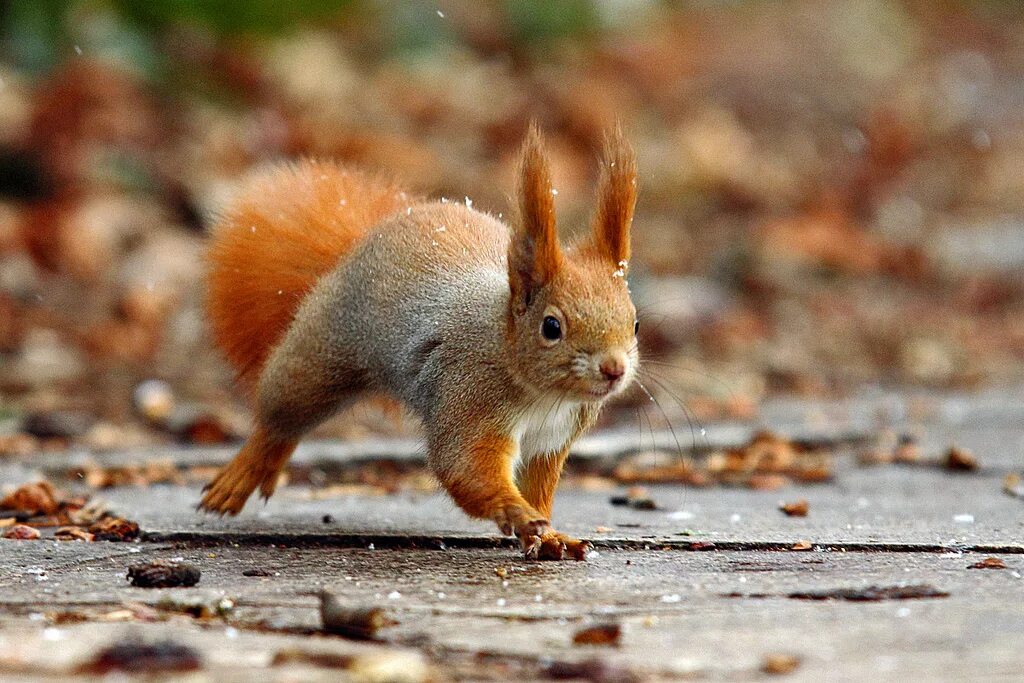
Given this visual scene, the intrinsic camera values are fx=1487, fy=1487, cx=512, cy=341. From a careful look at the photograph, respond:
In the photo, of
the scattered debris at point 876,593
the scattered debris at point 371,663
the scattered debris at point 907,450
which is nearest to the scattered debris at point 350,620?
the scattered debris at point 371,663

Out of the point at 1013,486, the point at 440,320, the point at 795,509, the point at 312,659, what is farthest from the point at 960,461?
the point at 312,659

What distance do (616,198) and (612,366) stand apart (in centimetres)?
39

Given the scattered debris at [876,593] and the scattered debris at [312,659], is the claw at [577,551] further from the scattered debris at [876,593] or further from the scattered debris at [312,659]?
the scattered debris at [312,659]

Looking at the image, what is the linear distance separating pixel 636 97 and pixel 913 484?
6.82m

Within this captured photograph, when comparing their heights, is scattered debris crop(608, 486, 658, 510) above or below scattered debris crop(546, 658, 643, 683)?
above

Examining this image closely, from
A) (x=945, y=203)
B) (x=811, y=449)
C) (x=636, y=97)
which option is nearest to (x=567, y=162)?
(x=636, y=97)

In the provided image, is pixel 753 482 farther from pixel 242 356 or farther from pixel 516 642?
pixel 516 642

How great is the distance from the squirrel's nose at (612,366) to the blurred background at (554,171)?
113cm

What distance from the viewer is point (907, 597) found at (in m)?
2.32

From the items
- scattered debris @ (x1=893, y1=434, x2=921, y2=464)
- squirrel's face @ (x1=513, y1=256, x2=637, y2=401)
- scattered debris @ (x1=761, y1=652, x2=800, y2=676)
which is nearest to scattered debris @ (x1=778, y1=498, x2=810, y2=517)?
squirrel's face @ (x1=513, y1=256, x2=637, y2=401)

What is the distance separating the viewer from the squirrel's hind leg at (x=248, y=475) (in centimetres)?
348

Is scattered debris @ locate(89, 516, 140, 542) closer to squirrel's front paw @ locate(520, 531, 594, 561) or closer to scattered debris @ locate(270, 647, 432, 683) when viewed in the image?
squirrel's front paw @ locate(520, 531, 594, 561)

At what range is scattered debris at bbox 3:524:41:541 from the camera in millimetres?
3129

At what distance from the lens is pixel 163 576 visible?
2.55 metres
